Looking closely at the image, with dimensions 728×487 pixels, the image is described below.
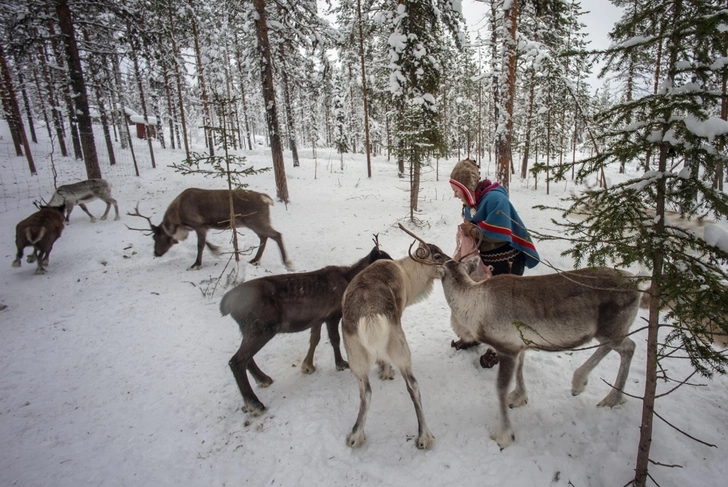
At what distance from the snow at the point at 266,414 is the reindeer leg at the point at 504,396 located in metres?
0.11

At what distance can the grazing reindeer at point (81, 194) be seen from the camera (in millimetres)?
11438

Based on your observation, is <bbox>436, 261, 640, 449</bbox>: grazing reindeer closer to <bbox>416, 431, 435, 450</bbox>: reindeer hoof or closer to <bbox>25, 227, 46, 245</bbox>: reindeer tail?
<bbox>416, 431, 435, 450</bbox>: reindeer hoof

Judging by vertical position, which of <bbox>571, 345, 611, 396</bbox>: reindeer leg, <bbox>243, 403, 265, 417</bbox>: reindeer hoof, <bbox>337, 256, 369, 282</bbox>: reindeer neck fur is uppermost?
<bbox>337, 256, 369, 282</bbox>: reindeer neck fur

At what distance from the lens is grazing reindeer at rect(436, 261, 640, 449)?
304 centimetres

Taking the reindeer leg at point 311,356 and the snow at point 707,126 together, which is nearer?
the snow at point 707,126

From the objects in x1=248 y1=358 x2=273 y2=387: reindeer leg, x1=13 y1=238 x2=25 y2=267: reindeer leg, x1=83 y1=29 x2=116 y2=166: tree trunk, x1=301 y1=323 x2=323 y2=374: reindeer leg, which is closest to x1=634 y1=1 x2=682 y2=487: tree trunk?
x1=301 y1=323 x2=323 y2=374: reindeer leg

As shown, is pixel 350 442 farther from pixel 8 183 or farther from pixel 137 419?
pixel 8 183

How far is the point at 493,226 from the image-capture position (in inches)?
161

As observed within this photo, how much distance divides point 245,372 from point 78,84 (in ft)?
46.5

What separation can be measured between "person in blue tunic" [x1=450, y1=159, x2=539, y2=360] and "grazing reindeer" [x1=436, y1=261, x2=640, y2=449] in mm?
809

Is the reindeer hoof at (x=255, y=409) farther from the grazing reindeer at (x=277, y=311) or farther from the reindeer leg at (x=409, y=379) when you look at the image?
the reindeer leg at (x=409, y=379)

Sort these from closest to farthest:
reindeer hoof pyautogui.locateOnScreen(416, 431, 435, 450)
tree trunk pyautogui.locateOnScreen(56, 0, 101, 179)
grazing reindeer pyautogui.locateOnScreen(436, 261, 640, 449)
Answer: grazing reindeer pyautogui.locateOnScreen(436, 261, 640, 449) → reindeer hoof pyautogui.locateOnScreen(416, 431, 435, 450) → tree trunk pyautogui.locateOnScreen(56, 0, 101, 179)

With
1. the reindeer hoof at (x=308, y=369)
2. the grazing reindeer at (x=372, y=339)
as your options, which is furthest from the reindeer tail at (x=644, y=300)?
the reindeer hoof at (x=308, y=369)

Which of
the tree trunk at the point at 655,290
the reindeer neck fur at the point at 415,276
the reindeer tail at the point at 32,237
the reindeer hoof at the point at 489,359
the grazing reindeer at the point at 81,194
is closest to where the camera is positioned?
the tree trunk at the point at 655,290
